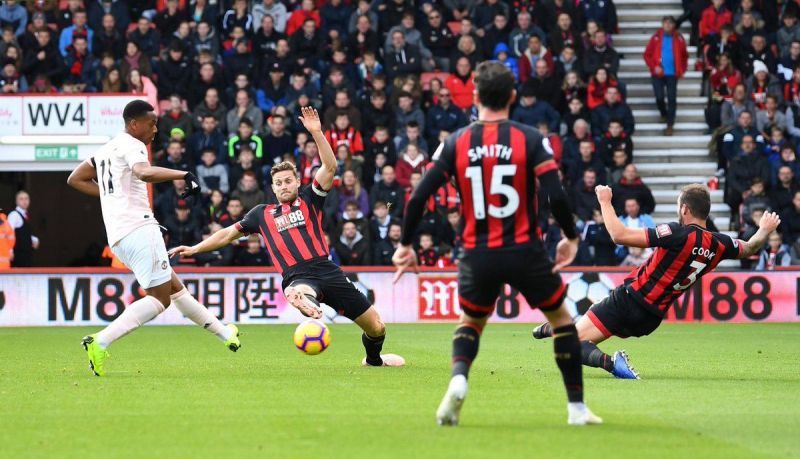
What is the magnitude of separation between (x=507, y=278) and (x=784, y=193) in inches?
602

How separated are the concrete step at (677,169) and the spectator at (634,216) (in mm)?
3084

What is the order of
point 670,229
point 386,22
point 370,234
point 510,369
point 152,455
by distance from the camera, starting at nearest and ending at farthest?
point 152,455, point 670,229, point 510,369, point 370,234, point 386,22

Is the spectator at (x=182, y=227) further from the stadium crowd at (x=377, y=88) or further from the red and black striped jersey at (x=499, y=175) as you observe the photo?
the red and black striped jersey at (x=499, y=175)

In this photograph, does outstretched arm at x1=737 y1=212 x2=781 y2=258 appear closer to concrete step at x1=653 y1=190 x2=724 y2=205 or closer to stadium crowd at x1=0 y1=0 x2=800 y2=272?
stadium crowd at x1=0 y1=0 x2=800 y2=272

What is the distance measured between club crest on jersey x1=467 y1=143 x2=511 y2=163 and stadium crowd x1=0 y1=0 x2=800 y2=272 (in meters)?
12.9

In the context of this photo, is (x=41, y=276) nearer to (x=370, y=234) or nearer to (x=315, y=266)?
(x=370, y=234)

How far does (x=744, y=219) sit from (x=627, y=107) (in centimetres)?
308

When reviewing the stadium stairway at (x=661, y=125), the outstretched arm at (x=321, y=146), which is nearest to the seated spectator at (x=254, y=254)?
the stadium stairway at (x=661, y=125)

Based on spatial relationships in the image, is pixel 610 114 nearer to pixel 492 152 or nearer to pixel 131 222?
pixel 131 222

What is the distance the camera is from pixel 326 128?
71.7 ft

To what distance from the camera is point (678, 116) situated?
83.1 ft

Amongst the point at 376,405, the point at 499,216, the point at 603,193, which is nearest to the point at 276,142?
the point at 603,193

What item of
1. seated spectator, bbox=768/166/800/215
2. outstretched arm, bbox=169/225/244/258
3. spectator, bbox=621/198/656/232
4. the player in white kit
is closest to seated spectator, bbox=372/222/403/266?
spectator, bbox=621/198/656/232

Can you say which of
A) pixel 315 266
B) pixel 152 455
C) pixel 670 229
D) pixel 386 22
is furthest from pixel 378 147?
pixel 152 455
